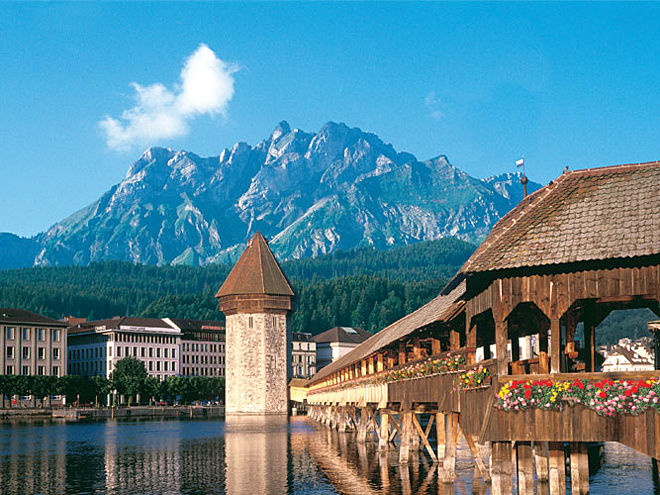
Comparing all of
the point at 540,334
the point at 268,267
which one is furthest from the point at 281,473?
the point at 268,267

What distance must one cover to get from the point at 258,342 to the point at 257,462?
245 feet

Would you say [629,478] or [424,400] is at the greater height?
[424,400]

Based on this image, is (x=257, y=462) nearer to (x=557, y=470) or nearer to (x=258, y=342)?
(x=557, y=470)

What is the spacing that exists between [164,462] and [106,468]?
394cm

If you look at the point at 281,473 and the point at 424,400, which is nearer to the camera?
the point at 424,400

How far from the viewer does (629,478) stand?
3791cm

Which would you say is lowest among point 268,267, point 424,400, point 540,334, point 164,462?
point 164,462

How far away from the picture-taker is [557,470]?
2091 centimetres

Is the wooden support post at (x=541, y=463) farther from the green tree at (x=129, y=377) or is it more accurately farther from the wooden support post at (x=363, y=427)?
the green tree at (x=129, y=377)

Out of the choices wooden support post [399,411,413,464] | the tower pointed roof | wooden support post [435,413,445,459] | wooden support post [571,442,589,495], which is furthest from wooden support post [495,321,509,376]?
the tower pointed roof

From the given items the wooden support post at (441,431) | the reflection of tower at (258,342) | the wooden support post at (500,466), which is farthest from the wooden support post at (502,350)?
the reflection of tower at (258,342)

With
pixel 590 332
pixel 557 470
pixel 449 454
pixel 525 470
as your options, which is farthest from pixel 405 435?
pixel 557 470

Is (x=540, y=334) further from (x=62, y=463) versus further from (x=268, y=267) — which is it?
(x=268, y=267)

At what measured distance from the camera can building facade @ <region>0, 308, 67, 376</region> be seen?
146750 mm
